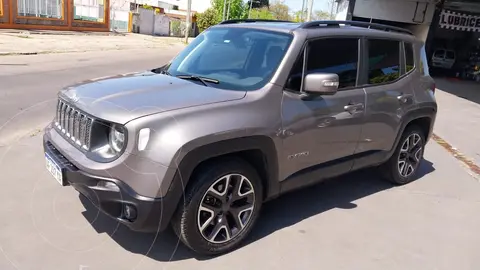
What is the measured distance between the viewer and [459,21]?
2625cm

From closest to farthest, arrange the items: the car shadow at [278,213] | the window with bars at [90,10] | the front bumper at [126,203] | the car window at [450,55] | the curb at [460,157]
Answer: the front bumper at [126,203]
the car shadow at [278,213]
the curb at [460,157]
the car window at [450,55]
the window with bars at [90,10]

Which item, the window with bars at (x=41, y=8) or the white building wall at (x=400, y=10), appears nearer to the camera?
the white building wall at (x=400, y=10)

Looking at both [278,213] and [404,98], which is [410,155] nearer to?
[404,98]

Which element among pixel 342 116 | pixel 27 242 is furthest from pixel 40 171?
pixel 342 116

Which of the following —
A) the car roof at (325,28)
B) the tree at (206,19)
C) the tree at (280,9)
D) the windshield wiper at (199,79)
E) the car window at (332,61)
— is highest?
the tree at (280,9)

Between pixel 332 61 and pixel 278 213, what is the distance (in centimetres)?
159

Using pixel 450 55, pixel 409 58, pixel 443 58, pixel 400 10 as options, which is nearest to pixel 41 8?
pixel 400 10

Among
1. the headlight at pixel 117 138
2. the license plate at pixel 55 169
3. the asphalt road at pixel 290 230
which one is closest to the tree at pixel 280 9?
the asphalt road at pixel 290 230

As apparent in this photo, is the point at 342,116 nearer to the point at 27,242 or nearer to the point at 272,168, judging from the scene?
the point at 272,168

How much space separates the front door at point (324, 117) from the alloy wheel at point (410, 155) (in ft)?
4.11

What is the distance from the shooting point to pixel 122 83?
356cm

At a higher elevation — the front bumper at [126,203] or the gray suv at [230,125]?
the gray suv at [230,125]

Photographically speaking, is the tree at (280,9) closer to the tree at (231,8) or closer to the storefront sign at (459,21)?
the tree at (231,8)

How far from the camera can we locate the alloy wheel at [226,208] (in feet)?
10.5
